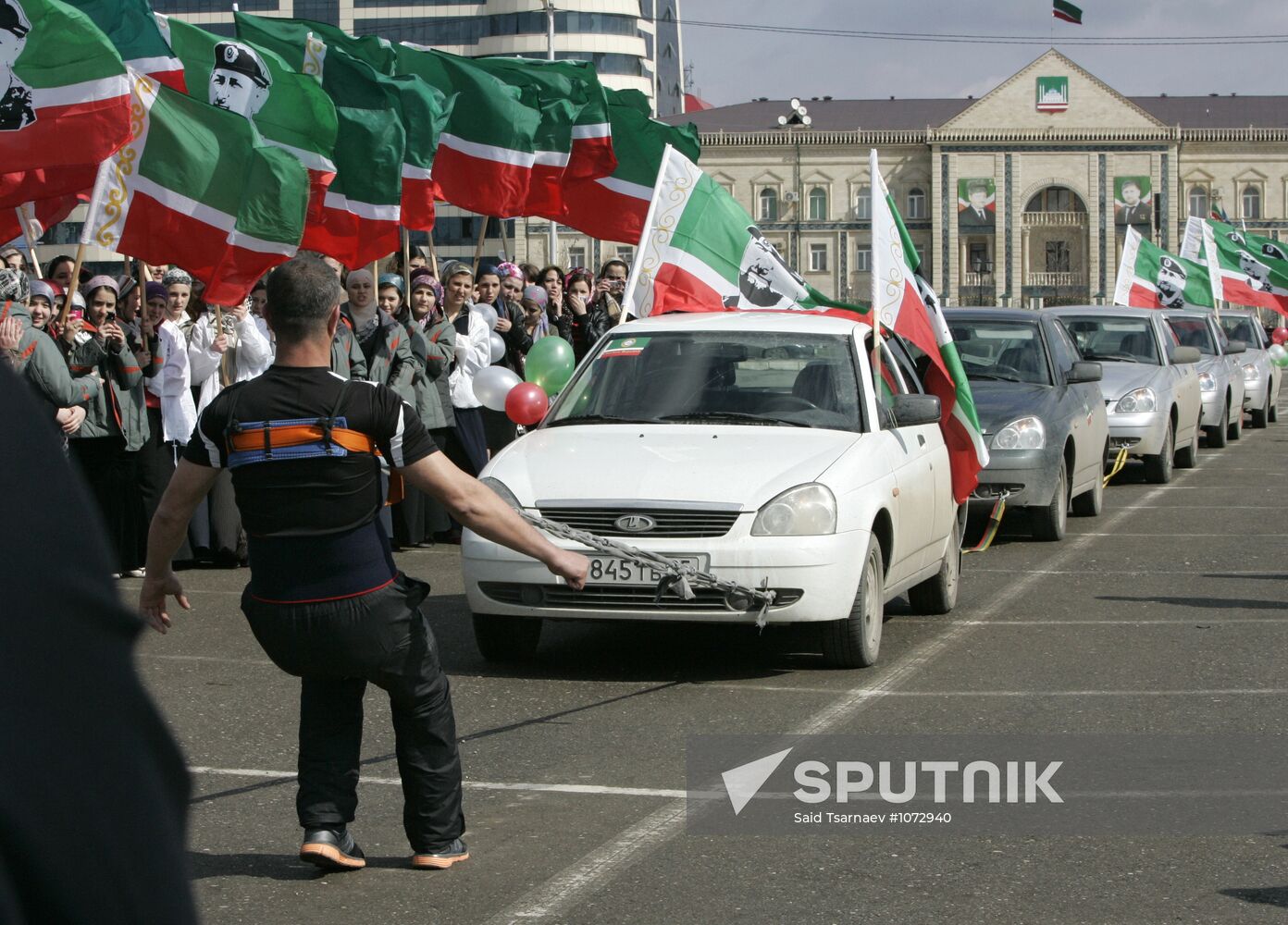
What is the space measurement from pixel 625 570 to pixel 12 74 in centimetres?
491

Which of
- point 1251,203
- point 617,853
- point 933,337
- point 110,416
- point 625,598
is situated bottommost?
point 617,853

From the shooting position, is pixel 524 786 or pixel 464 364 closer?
pixel 524 786

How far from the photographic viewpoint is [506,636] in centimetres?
862

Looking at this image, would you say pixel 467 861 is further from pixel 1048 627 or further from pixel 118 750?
pixel 1048 627

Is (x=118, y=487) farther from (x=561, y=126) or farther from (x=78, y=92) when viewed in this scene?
(x=561, y=126)

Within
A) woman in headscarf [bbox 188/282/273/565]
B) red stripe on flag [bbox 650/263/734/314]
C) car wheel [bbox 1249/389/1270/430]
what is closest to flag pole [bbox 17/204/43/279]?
woman in headscarf [bbox 188/282/273/565]

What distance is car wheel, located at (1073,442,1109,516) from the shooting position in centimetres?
1538

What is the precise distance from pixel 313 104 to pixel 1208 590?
21.9ft

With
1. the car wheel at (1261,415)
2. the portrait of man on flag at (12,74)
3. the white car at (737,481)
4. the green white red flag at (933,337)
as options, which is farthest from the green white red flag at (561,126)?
the car wheel at (1261,415)

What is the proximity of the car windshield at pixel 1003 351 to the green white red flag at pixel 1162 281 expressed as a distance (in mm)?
13553

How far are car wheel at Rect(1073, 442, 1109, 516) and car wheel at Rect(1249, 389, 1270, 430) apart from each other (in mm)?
13685

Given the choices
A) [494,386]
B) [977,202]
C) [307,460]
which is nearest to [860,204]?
[977,202]

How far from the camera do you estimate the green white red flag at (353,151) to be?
13.4m

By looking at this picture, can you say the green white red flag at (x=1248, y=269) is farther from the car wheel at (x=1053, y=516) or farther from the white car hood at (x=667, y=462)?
the white car hood at (x=667, y=462)
